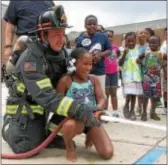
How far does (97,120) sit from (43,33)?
101 cm

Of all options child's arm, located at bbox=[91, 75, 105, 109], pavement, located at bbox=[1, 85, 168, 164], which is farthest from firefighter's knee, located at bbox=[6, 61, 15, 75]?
child's arm, located at bbox=[91, 75, 105, 109]

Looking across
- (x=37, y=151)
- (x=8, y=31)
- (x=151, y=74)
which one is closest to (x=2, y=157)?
(x=37, y=151)

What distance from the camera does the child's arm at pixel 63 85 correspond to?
Result: 3682 mm

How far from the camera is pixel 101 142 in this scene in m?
3.46

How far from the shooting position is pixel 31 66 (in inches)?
133

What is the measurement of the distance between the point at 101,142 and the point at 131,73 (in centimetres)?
224

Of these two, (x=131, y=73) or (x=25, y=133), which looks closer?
(x=25, y=133)

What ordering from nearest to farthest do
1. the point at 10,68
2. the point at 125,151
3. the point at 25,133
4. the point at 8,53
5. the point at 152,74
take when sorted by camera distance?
the point at 25,133, the point at 125,151, the point at 10,68, the point at 8,53, the point at 152,74

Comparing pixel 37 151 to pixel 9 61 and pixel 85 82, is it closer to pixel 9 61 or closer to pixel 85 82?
pixel 85 82

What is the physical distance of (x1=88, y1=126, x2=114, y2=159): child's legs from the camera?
340 centimetres

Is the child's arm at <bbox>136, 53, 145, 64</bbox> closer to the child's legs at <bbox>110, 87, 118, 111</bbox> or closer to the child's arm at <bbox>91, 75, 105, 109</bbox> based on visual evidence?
the child's legs at <bbox>110, 87, 118, 111</bbox>

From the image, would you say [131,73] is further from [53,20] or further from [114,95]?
[53,20]

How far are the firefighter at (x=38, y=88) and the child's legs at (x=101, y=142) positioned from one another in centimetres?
30

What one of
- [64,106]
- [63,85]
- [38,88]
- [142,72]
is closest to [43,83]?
[38,88]
